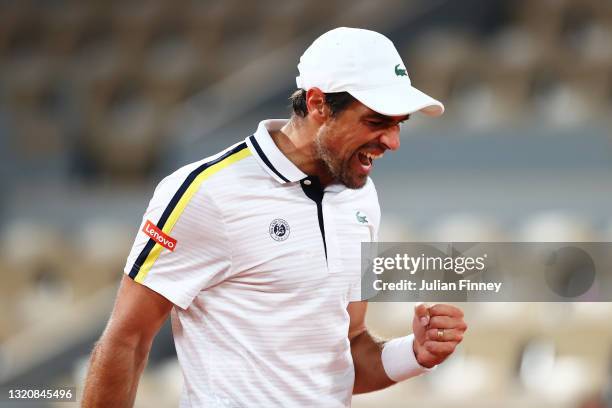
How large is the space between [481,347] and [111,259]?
7.67 ft

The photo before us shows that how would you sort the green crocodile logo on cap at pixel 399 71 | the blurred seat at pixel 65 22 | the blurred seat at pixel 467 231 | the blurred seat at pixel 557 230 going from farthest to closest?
the blurred seat at pixel 65 22, the blurred seat at pixel 467 231, the blurred seat at pixel 557 230, the green crocodile logo on cap at pixel 399 71

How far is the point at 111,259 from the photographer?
21.8 ft

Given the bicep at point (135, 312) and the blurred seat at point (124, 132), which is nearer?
the bicep at point (135, 312)

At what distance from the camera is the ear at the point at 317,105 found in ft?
8.43

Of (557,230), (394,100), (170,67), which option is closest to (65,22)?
(170,67)

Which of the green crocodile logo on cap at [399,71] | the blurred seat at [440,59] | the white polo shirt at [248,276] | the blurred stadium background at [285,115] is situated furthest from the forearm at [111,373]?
the blurred seat at [440,59]

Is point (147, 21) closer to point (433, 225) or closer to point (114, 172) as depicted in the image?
point (114, 172)

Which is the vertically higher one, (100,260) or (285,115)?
(285,115)

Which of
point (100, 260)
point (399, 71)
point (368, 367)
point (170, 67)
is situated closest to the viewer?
point (399, 71)

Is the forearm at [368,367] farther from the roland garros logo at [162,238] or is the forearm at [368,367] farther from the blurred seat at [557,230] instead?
the blurred seat at [557,230]

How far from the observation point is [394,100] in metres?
2.47

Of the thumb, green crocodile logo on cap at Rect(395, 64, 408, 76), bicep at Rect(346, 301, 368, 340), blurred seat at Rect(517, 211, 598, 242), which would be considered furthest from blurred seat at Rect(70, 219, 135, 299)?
green crocodile logo on cap at Rect(395, 64, 408, 76)

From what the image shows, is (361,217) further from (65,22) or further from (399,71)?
(65,22)

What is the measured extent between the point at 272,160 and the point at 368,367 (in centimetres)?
58
